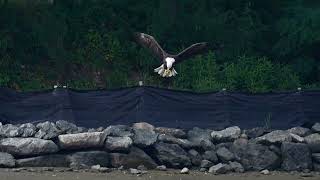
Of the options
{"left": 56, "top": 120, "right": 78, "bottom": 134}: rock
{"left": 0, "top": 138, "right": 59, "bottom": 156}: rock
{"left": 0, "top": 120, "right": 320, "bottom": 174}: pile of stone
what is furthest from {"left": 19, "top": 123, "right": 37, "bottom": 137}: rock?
{"left": 56, "top": 120, "right": 78, "bottom": 134}: rock

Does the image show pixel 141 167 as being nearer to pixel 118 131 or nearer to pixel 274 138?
pixel 118 131

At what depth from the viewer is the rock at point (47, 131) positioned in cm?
1303

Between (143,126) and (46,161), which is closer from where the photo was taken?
(46,161)

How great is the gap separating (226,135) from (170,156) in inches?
55.7

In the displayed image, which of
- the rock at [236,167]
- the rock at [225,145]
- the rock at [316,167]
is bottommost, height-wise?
the rock at [316,167]

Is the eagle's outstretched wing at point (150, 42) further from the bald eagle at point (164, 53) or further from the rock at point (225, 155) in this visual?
the rock at point (225, 155)

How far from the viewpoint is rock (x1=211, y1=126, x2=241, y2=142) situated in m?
14.0

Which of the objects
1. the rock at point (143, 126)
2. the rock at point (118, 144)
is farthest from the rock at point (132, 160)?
the rock at point (143, 126)

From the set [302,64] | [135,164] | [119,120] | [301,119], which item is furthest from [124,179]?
[302,64]

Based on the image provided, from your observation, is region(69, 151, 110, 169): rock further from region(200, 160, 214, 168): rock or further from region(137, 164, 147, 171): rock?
region(200, 160, 214, 168): rock

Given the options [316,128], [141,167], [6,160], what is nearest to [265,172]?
[316,128]

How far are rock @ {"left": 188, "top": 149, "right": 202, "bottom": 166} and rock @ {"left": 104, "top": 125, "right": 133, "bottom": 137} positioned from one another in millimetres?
1320

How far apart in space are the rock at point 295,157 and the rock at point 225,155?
1141mm

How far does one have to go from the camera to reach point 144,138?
13.4 meters
